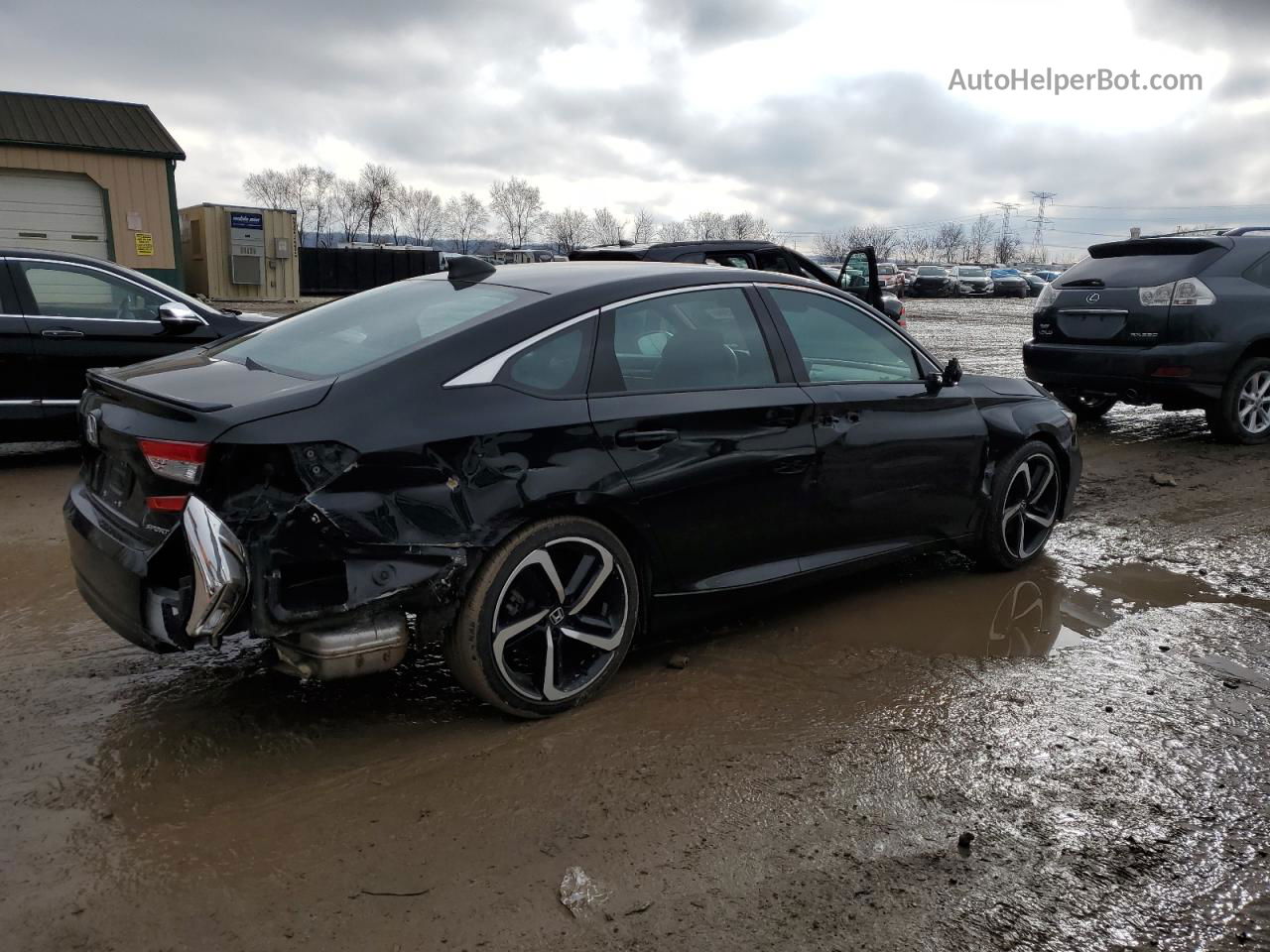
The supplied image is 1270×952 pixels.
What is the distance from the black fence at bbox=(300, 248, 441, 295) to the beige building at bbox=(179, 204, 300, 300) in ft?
13.5

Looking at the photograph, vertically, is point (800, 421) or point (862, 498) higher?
point (800, 421)

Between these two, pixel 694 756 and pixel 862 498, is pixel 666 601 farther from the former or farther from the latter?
pixel 862 498

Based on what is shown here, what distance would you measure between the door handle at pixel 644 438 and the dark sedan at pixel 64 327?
5145 millimetres

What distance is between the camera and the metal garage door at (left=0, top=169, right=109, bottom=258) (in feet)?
67.1

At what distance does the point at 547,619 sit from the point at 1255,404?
7.52 meters

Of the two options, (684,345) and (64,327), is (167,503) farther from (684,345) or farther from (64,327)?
(64,327)

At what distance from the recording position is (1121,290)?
8.43 metres

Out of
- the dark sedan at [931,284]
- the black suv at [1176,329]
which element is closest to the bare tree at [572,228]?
the dark sedan at [931,284]

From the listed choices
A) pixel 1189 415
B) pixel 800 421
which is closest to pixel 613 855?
pixel 800 421

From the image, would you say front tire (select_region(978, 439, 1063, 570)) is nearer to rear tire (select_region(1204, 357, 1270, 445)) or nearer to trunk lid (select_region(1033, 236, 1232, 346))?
trunk lid (select_region(1033, 236, 1232, 346))

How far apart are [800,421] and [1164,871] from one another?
2.03 meters

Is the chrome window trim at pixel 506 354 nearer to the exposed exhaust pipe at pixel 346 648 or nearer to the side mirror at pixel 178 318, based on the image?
the exposed exhaust pipe at pixel 346 648

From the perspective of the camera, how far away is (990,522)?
4992mm

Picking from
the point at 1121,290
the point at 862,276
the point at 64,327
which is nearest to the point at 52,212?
the point at 64,327
